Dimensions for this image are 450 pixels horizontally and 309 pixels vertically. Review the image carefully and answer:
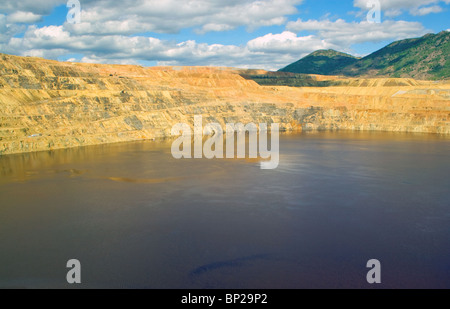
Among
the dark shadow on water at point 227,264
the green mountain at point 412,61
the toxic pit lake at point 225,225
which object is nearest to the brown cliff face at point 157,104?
the toxic pit lake at point 225,225

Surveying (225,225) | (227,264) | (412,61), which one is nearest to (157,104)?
(225,225)

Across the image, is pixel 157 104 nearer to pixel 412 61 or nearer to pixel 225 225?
pixel 225 225

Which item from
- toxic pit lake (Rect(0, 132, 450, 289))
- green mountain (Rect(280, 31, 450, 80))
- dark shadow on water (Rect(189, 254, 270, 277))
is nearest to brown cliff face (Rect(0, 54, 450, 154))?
toxic pit lake (Rect(0, 132, 450, 289))

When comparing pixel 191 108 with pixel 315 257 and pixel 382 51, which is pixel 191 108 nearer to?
pixel 315 257

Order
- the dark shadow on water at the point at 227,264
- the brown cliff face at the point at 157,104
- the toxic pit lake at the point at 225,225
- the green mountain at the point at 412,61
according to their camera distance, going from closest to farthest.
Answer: the toxic pit lake at the point at 225,225
the dark shadow on water at the point at 227,264
the brown cliff face at the point at 157,104
the green mountain at the point at 412,61

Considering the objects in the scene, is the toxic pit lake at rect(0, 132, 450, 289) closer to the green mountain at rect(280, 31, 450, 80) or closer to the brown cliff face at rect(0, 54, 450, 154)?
the brown cliff face at rect(0, 54, 450, 154)

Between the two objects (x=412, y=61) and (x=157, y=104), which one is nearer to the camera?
(x=157, y=104)

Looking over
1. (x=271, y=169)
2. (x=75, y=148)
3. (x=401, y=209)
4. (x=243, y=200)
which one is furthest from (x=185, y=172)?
(x=75, y=148)

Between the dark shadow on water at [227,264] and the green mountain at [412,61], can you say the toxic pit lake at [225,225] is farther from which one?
the green mountain at [412,61]
